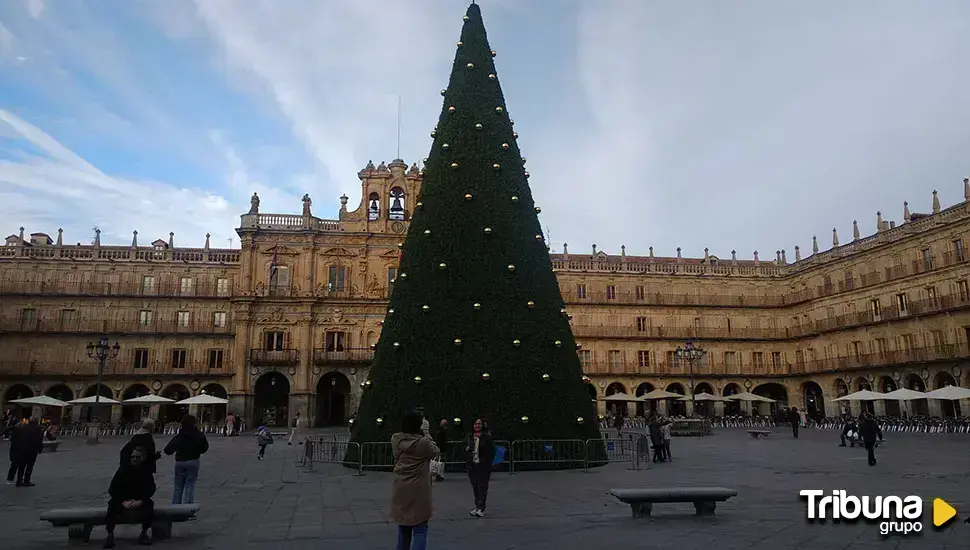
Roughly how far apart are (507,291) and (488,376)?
76.9 inches

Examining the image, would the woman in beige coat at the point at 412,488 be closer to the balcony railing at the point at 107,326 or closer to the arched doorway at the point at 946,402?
the arched doorway at the point at 946,402

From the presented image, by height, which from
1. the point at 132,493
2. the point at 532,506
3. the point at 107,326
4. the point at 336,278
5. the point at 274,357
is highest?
the point at 336,278

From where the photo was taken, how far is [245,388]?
41.7m

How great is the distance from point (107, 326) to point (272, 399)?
11.5m

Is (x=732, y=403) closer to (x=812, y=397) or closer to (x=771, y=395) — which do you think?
(x=771, y=395)

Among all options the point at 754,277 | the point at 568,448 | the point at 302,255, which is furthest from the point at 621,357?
the point at 568,448

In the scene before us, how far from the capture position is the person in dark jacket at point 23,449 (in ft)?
42.3

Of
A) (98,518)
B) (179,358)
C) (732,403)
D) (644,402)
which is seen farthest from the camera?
(732,403)

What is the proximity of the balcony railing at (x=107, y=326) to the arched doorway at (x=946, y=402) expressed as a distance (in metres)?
42.2

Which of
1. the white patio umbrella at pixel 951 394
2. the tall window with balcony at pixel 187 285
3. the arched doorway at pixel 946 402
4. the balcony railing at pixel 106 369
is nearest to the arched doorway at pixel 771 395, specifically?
the arched doorway at pixel 946 402

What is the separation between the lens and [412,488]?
5.95 meters

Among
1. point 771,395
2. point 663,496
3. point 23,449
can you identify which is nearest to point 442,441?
point 663,496

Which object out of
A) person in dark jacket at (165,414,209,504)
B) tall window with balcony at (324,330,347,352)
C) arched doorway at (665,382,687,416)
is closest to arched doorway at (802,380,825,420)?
arched doorway at (665,382,687,416)

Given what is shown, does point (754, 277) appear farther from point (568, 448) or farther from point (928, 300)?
point (568, 448)
